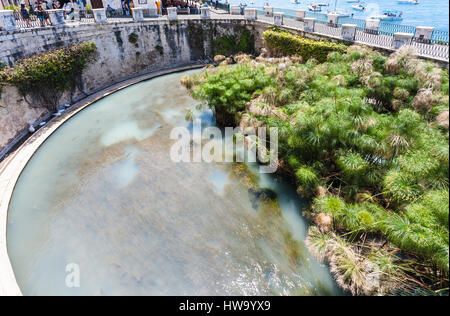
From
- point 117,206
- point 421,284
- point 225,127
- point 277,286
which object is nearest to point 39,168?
point 117,206

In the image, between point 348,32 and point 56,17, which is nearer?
point 348,32

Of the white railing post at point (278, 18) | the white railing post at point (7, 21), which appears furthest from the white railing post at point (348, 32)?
the white railing post at point (7, 21)

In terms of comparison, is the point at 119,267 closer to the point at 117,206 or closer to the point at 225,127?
the point at 117,206

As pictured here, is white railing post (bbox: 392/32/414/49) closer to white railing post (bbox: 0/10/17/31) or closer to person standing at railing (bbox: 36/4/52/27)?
white railing post (bbox: 0/10/17/31)

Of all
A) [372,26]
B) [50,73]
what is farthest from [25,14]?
[372,26]

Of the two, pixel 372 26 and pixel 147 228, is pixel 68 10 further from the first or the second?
pixel 372 26

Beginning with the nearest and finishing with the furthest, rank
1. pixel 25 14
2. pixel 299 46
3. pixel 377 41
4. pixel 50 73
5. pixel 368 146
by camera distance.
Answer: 1. pixel 368 146
2. pixel 377 41
3. pixel 50 73
4. pixel 25 14
5. pixel 299 46

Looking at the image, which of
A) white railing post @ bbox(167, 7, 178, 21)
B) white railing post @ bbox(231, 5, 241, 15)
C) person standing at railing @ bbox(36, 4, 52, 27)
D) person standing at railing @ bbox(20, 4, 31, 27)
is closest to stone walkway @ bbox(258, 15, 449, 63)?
white railing post @ bbox(231, 5, 241, 15)
